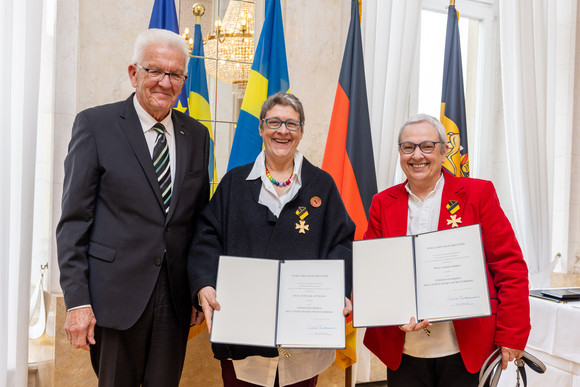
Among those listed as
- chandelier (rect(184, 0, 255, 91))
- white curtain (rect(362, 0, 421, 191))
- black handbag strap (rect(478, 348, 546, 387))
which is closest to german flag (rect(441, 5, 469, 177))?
white curtain (rect(362, 0, 421, 191))

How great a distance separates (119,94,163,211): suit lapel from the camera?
1.81m

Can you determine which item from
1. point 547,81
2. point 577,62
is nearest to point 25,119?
point 547,81

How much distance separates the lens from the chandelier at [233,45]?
3.28 meters

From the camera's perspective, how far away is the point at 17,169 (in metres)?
2.53

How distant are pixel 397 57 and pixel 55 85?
2.35 meters

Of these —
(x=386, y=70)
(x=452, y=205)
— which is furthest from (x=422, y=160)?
(x=386, y=70)

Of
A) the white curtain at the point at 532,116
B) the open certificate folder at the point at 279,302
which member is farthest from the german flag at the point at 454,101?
the open certificate folder at the point at 279,302

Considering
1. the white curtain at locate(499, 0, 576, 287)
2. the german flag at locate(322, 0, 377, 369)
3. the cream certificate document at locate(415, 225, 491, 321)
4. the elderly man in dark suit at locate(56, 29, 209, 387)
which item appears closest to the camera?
the cream certificate document at locate(415, 225, 491, 321)

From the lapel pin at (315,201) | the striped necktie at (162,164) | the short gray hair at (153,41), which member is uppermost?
the short gray hair at (153,41)

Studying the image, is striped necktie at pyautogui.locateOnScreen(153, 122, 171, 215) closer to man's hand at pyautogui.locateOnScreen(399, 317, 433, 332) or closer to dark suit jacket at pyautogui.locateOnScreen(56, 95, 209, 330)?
dark suit jacket at pyautogui.locateOnScreen(56, 95, 209, 330)

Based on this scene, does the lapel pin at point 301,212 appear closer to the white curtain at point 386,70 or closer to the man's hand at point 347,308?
the man's hand at point 347,308

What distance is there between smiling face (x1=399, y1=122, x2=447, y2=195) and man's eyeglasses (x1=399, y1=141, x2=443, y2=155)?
0.01 meters

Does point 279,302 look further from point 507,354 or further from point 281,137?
point 507,354

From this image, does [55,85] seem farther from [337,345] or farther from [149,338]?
[337,345]
